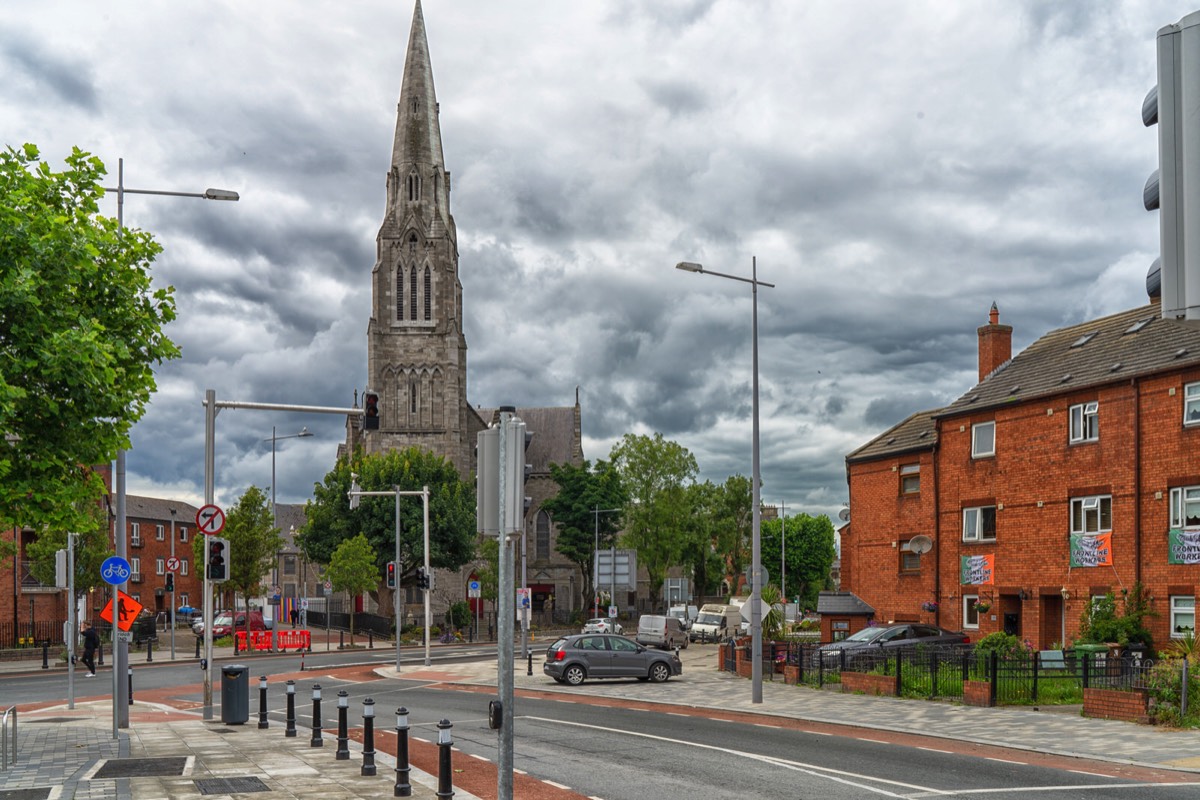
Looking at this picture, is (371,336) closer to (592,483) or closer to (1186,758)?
(592,483)

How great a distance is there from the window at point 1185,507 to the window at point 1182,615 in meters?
1.89

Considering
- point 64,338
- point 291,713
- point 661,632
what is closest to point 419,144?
point 661,632

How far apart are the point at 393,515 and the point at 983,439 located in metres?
42.9

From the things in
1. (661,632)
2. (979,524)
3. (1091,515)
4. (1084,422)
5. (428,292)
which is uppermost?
(428,292)

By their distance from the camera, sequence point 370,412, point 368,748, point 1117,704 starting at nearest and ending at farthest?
point 368,748, point 1117,704, point 370,412

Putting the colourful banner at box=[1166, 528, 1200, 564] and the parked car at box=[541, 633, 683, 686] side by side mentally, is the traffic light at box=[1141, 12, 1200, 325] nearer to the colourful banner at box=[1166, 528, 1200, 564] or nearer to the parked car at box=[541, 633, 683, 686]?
the colourful banner at box=[1166, 528, 1200, 564]

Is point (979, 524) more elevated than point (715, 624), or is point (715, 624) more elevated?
point (979, 524)

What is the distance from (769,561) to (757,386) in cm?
9215

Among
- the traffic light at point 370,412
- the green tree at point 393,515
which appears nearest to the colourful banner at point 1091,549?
the traffic light at point 370,412

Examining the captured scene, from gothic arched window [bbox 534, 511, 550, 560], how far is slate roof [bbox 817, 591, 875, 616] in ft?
194

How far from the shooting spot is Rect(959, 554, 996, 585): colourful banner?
3731 cm

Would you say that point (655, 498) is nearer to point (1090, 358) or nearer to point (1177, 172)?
point (1090, 358)

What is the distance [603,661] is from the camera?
110 ft

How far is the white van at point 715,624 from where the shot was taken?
61.2 m
